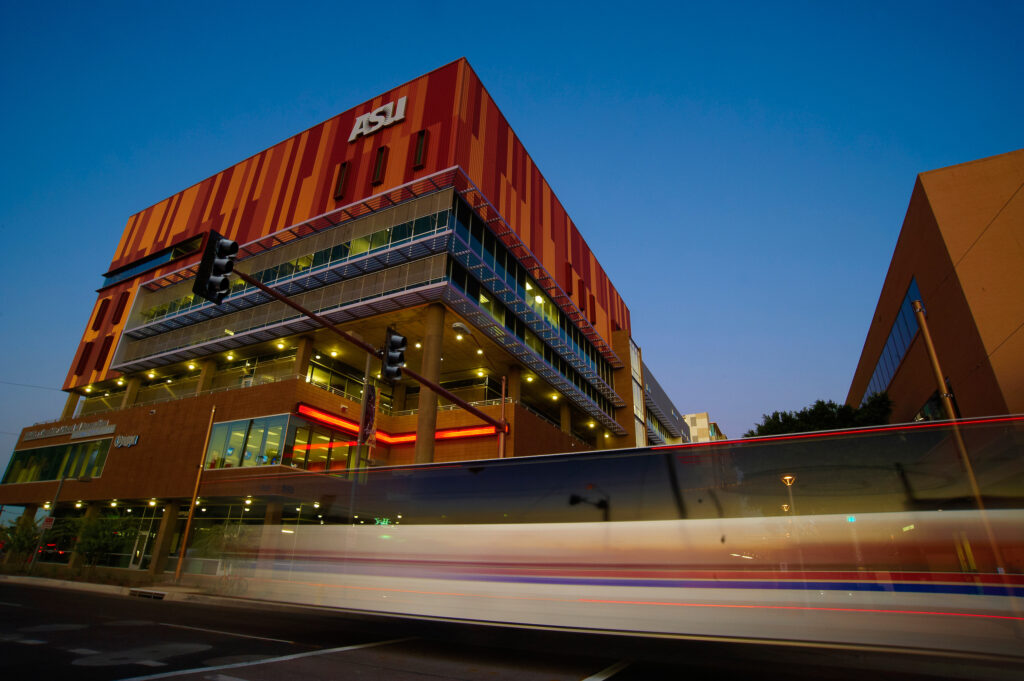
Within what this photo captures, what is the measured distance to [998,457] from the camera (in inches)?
221

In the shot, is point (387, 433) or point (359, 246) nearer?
point (359, 246)

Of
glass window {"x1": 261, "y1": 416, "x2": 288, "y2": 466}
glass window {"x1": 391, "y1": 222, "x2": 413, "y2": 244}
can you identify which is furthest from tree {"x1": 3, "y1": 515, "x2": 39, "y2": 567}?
glass window {"x1": 391, "y1": 222, "x2": 413, "y2": 244}

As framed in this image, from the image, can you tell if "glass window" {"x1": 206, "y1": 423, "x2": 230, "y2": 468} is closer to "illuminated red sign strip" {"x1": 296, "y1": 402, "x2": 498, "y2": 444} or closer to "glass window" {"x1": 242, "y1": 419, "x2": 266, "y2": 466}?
"glass window" {"x1": 242, "y1": 419, "x2": 266, "y2": 466}

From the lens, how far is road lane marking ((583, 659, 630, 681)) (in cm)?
627

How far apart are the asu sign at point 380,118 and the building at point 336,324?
0.14 m

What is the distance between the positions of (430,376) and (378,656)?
18.6 m

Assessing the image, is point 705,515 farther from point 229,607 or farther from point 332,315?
point 332,315

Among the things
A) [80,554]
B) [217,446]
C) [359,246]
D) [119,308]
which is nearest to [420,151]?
[359,246]

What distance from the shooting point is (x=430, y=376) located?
1014 inches

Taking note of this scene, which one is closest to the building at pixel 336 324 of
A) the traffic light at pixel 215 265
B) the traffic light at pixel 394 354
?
the traffic light at pixel 394 354

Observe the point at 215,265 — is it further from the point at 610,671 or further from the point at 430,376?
the point at 430,376

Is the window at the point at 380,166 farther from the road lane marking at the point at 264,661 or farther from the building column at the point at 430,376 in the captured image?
the road lane marking at the point at 264,661

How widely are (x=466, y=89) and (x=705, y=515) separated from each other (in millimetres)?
30331

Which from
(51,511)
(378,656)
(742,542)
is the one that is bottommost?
(378,656)
